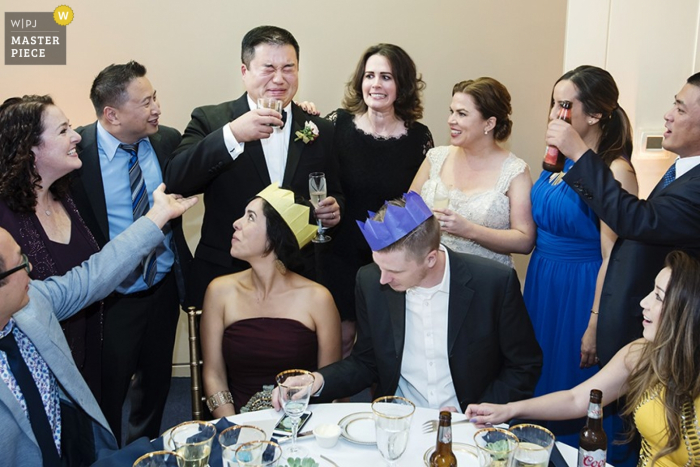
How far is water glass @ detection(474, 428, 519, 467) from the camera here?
1548 mm

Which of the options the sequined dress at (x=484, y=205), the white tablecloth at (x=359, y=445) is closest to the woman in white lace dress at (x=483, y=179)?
the sequined dress at (x=484, y=205)

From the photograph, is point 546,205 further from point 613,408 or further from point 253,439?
point 253,439

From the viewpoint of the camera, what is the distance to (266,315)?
2.90m

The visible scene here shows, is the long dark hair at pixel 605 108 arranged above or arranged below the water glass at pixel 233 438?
above

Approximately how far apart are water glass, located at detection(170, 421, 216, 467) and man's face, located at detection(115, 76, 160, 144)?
185cm

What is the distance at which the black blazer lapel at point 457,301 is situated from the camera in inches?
97.9

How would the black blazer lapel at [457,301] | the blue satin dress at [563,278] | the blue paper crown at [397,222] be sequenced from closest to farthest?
the blue paper crown at [397,222]
the black blazer lapel at [457,301]
the blue satin dress at [563,278]

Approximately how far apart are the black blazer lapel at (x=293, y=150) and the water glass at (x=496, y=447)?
1.96m

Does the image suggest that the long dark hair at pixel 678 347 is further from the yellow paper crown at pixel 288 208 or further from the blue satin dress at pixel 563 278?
the yellow paper crown at pixel 288 208

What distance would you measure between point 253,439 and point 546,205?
2128 mm

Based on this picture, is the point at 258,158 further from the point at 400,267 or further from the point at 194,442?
the point at 194,442

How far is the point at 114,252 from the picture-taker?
2.57 metres

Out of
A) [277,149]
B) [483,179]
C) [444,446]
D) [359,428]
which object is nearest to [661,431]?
[444,446]

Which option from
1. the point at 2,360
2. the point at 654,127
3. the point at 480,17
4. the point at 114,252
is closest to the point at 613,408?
the point at 654,127
